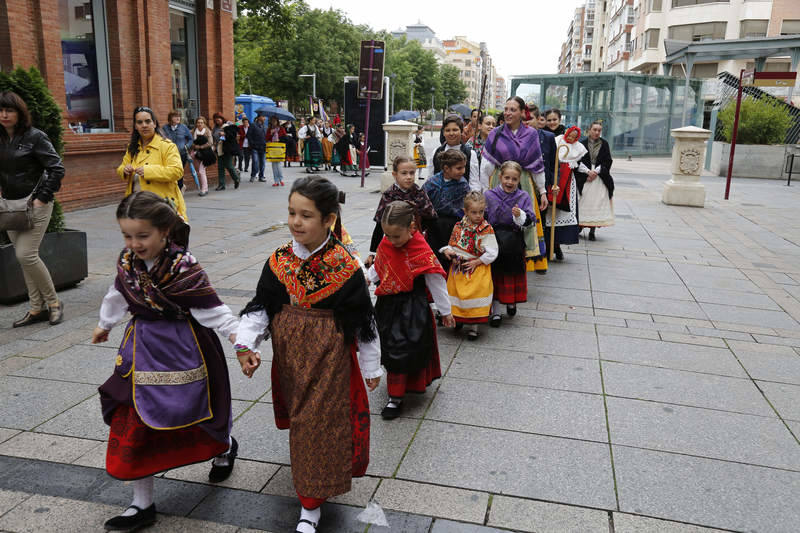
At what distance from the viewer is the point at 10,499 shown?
290cm

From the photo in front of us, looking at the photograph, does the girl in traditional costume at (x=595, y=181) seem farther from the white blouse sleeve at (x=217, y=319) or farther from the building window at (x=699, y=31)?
the building window at (x=699, y=31)

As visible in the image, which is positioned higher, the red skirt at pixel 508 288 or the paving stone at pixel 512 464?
the red skirt at pixel 508 288

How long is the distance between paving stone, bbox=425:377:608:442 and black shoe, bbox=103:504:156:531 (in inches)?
65.6

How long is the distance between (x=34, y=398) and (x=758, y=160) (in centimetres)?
2239

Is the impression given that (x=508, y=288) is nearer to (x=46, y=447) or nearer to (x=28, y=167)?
(x=46, y=447)

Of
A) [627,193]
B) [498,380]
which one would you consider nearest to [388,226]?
[498,380]

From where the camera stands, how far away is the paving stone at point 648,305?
6180mm

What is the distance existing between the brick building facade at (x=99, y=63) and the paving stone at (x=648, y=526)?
10.6 meters

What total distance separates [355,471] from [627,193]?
49.1 ft

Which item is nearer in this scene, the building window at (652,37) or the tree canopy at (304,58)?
the tree canopy at (304,58)

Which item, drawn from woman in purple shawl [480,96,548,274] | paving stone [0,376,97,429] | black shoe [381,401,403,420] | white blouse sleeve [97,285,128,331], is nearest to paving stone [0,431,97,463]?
paving stone [0,376,97,429]

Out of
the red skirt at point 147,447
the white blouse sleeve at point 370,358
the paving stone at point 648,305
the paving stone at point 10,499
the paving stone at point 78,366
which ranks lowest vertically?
the paving stone at point 10,499

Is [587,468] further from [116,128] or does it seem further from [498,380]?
[116,128]

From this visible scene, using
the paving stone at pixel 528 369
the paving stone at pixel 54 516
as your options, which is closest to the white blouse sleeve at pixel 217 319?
the paving stone at pixel 54 516
